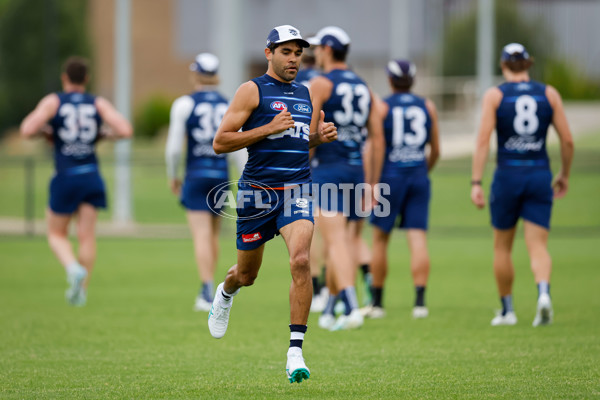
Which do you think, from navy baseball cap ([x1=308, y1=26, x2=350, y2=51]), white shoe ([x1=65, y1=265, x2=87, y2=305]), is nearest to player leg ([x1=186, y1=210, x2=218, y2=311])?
white shoe ([x1=65, y1=265, x2=87, y2=305])

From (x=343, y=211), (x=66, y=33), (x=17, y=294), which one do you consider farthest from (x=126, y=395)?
(x=66, y=33)

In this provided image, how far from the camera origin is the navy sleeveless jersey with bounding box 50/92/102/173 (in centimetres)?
1095

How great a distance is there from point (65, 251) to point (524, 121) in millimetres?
5228

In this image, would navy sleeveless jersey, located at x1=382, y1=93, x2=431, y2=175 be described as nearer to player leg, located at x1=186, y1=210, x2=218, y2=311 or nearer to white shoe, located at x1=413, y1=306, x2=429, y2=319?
white shoe, located at x1=413, y1=306, x2=429, y2=319

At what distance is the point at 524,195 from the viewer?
29.9 feet

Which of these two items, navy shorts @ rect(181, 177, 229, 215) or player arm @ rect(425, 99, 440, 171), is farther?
navy shorts @ rect(181, 177, 229, 215)

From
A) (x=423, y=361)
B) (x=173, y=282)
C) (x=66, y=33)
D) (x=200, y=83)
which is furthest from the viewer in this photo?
(x=66, y=33)

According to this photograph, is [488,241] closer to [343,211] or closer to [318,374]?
[343,211]

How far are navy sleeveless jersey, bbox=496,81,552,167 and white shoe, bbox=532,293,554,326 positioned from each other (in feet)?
4.05

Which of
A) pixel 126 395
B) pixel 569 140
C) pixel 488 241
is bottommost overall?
pixel 488 241

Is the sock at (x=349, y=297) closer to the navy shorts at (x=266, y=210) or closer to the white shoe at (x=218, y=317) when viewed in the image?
the white shoe at (x=218, y=317)

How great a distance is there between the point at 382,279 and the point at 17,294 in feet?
16.0

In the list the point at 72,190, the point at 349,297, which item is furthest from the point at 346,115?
the point at 72,190

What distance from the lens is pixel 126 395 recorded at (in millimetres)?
6160
